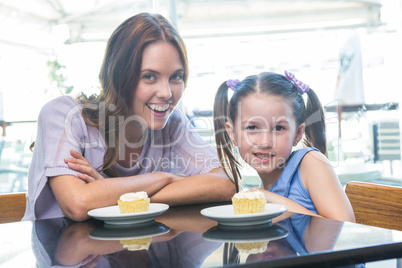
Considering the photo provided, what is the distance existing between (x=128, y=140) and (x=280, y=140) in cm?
64

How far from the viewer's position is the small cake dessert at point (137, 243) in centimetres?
74

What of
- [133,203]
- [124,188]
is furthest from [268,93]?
[133,203]

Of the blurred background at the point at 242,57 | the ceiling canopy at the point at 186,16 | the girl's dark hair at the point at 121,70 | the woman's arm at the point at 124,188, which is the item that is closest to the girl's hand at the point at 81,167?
the woman's arm at the point at 124,188

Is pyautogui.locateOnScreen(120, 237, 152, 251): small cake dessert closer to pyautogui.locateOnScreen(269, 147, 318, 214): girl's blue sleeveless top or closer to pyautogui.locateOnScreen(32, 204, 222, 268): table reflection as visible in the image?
pyautogui.locateOnScreen(32, 204, 222, 268): table reflection

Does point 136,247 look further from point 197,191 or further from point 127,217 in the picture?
point 197,191

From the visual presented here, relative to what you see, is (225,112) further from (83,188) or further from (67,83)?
(67,83)

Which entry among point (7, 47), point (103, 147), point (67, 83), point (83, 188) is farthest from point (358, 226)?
→ point (7, 47)

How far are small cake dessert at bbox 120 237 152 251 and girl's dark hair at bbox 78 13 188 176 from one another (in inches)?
30.3

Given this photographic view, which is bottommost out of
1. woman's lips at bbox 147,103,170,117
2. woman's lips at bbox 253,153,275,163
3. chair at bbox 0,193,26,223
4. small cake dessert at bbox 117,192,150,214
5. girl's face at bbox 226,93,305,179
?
chair at bbox 0,193,26,223

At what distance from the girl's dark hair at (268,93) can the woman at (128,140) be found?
125 millimetres

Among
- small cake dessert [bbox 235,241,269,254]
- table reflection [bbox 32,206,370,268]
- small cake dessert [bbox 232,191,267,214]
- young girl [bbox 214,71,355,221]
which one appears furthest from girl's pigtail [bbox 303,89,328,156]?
small cake dessert [bbox 235,241,269,254]

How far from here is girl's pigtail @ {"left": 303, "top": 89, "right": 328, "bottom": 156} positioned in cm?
178

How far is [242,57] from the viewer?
3666 millimetres

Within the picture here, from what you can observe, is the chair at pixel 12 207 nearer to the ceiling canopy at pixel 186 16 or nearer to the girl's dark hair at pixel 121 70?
the girl's dark hair at pixel 121 70
